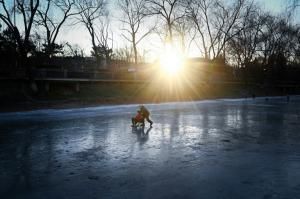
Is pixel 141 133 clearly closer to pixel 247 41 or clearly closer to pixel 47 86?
pixel 47 86

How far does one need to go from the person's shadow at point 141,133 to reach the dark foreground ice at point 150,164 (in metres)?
0.03

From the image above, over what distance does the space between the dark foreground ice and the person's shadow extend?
0.03 metres

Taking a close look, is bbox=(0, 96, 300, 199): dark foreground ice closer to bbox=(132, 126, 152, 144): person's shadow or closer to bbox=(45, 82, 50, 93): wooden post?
bbox=(132, 126, 152, 144): person's shadow

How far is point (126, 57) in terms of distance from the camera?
7675 cm

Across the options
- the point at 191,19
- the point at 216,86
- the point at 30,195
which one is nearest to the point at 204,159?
the point at 30,195

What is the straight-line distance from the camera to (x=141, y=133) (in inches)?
492

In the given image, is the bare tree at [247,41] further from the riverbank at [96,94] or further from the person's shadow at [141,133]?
the person's shadow at [141,133]

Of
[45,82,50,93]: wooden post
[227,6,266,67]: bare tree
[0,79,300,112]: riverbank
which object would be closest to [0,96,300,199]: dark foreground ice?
[0,79,300,112]: riverbank

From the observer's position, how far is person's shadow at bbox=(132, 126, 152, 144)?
10.9m

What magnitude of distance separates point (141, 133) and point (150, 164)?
15.9 ft

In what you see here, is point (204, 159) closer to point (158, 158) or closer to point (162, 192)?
point (158, 158)

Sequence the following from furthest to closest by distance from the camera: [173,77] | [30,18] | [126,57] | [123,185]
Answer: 1. [126,57]
2. [173,77]
3. [30,18]
4. [123,185]

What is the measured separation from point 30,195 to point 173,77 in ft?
129

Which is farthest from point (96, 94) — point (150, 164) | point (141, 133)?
point (150, 164)
